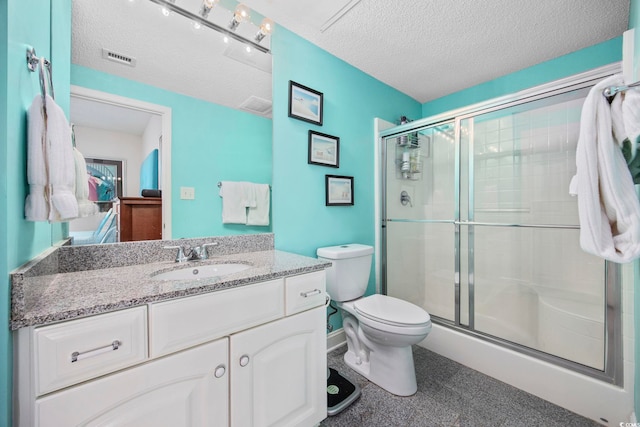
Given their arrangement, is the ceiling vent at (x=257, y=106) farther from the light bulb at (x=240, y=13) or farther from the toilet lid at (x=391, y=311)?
the toilet lid at (x=391, y=311)

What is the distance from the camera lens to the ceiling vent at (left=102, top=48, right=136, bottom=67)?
3.61 ft

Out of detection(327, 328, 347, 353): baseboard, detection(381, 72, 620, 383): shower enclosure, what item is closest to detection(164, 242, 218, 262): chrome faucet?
detection(327, 328, 347, 353): baseboard

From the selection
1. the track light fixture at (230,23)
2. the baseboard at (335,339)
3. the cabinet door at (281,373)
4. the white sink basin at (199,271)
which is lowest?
the baseboard at (335,339)

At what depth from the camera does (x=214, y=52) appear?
4.68 feet

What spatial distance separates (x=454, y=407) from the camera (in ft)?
4.47

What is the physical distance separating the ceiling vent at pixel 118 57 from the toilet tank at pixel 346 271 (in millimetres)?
1456

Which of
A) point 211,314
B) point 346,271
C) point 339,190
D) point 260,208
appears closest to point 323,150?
point 339,190

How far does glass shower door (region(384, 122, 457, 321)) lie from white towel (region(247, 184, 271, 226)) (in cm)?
124

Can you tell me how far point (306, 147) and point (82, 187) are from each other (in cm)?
124

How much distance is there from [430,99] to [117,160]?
2.91 metres

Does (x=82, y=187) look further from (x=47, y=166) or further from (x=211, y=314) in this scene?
(x=211, y=314)

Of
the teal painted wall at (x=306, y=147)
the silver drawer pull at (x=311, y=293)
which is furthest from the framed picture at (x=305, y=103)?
the silver drawer pull at (x=311, y=293)

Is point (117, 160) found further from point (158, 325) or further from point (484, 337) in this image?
point (484, 337)

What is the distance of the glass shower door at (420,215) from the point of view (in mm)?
2291
